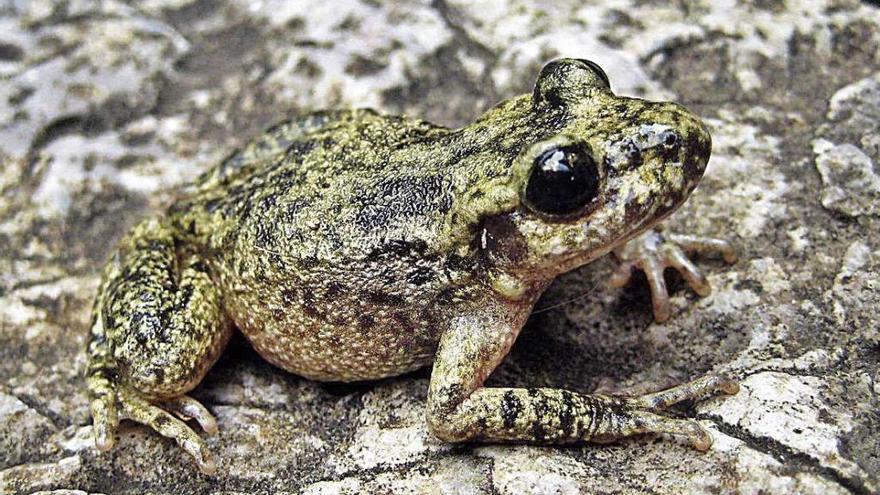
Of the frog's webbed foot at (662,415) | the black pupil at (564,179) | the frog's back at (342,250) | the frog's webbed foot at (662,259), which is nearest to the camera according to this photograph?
the black pupil at (564,179)

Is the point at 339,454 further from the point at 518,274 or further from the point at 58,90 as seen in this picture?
the point at 58,90

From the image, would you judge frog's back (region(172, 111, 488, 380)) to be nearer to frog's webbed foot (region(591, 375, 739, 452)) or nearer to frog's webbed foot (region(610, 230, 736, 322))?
frog's webbed foot (region(591, 375, 739, 452))

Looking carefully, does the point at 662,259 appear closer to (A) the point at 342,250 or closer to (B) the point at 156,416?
(A) the point at 342,250

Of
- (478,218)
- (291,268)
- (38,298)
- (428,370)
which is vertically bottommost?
(38,298)

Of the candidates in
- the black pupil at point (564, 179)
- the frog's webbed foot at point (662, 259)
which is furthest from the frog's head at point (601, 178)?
the frog's webbed foot at point (662, 259)

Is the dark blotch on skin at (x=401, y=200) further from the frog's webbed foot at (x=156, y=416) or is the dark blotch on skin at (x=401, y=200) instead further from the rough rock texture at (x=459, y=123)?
the frog's webbed foot at (x=156, y=416)

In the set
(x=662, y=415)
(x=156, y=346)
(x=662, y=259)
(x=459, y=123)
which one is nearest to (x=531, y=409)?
(x=662, y=415)

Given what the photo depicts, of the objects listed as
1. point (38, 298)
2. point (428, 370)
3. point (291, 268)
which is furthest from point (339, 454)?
point (38, 298)
